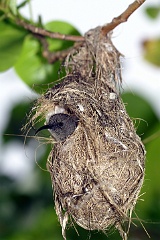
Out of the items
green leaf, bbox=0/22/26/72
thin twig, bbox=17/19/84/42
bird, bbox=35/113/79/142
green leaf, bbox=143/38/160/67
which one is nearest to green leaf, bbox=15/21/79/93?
green leaf, bbox=0/22/26/72

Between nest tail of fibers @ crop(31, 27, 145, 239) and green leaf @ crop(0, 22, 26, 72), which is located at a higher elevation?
green leaf @ crop(0, 22, 26, 72)

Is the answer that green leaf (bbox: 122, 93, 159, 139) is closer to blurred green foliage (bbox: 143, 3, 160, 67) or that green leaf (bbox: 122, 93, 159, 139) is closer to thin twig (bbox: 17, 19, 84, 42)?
blurred green foliage (bbox: 143, 3, 160, 67)

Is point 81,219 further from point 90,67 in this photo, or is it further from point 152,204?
point 152,204

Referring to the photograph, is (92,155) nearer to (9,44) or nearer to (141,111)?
(9,44)

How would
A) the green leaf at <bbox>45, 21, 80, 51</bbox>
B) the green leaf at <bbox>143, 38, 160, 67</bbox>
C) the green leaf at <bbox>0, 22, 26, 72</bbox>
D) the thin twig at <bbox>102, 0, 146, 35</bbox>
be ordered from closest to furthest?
the thin twig at <bbox>102, 0, 146, 35</bbox> < the green leaf at <bbox>0, 22, 26, 72</bbox> < the green leaf at <bbox>45, 21, 80, 51</bbox> < the green leaf at <bbox>143, 38, 160, 67</bbox>

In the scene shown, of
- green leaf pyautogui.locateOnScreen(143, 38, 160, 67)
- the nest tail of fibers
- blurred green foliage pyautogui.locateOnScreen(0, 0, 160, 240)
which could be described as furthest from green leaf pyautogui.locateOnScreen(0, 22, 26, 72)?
green leaf pyautogui.locateOnScreen(143, 38, 160, 67)

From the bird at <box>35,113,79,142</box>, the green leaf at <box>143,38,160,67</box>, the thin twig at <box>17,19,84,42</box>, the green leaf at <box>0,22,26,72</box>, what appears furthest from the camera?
the green leaf at <box>143,38,160,67</box>

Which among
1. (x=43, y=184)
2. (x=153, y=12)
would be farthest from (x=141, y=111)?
(x=43, y=184)

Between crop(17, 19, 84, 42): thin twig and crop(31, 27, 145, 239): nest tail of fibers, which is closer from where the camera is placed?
crop(31, 27, 145, 239): nest tail of fibers
